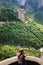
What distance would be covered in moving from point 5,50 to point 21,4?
3435 centimetres

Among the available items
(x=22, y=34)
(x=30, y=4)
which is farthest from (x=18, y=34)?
(x=30, y=4)

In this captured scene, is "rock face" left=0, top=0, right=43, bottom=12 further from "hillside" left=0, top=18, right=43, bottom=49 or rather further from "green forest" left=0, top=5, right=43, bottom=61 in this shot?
"hillside" left=0, top=18, right=43, bottom=49

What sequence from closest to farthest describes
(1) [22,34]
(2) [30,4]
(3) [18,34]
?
(3) [18,34] < (1) [22,34] < (2) [30,4]

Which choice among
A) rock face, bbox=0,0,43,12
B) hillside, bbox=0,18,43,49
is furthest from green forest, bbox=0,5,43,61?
rock face, bbox=0,0,43,12

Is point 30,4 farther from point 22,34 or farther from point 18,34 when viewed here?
point 18,34

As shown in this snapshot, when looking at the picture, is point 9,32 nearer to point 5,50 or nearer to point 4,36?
point 4,36

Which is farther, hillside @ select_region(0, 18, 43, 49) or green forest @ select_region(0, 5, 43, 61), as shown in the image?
hillside @ select_region(0, 18, 43, 49)

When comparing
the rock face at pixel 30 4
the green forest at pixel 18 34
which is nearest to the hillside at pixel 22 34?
the green forest at pixel 18 34

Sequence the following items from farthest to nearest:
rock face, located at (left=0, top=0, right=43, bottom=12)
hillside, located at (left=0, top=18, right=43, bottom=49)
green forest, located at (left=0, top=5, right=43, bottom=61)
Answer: rock face, located at (left=0, top=0, right=43, bottom=12) < hillside, located at (left=0, top=18, right=43, bottom=49) < green forest, located at (left=0, top=5, right=43, bottom=61)

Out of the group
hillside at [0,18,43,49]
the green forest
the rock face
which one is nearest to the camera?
the green forest

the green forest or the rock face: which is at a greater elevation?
the green forest

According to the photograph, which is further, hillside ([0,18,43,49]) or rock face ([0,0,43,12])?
rock face ([0,0,43,12])

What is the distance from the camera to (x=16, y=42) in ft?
107

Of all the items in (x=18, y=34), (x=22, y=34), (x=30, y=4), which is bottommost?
(x=30, y=4)
